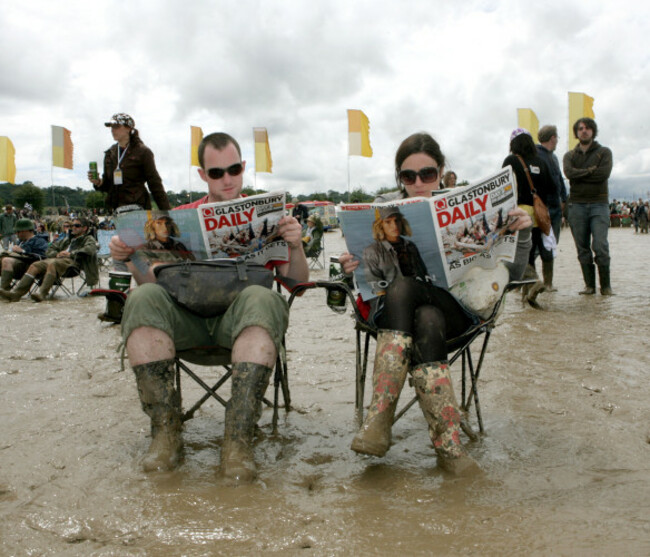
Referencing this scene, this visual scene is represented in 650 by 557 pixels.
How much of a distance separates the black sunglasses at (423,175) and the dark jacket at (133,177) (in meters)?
3.13

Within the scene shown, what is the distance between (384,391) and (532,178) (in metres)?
4.03

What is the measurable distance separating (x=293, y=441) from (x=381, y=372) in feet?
2.00

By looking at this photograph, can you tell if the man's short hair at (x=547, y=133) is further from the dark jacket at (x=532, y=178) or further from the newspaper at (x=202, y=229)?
the newspaper at (x=202, y=229)

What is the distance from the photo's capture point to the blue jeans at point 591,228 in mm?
6066

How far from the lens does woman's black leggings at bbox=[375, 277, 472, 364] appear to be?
6.97 ft

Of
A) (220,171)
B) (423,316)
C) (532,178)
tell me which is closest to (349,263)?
(423,316)

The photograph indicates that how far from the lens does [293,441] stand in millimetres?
2484

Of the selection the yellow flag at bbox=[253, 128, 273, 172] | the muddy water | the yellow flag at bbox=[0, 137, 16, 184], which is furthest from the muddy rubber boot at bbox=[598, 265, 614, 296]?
the yellow flag at bbox=[0, 137, 16, 184]

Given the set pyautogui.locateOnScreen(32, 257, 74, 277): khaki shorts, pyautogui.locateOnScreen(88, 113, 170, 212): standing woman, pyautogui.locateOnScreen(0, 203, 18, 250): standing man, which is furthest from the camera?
pyautogui.locateOnScreen(0, 203, 18, 250): standing man

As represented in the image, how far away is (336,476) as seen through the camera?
2.10m

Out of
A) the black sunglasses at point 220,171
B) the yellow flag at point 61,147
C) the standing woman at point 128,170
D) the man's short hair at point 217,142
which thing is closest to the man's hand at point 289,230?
the black sunglasses at point 220,171

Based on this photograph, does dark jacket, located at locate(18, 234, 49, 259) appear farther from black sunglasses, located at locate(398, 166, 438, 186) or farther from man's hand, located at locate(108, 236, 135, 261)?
black sunglasses, located at locate(398, 166, 438, 186)

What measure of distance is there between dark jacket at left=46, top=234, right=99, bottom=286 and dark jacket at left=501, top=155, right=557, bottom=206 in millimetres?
5654

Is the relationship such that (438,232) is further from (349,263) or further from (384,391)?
(384,391)
